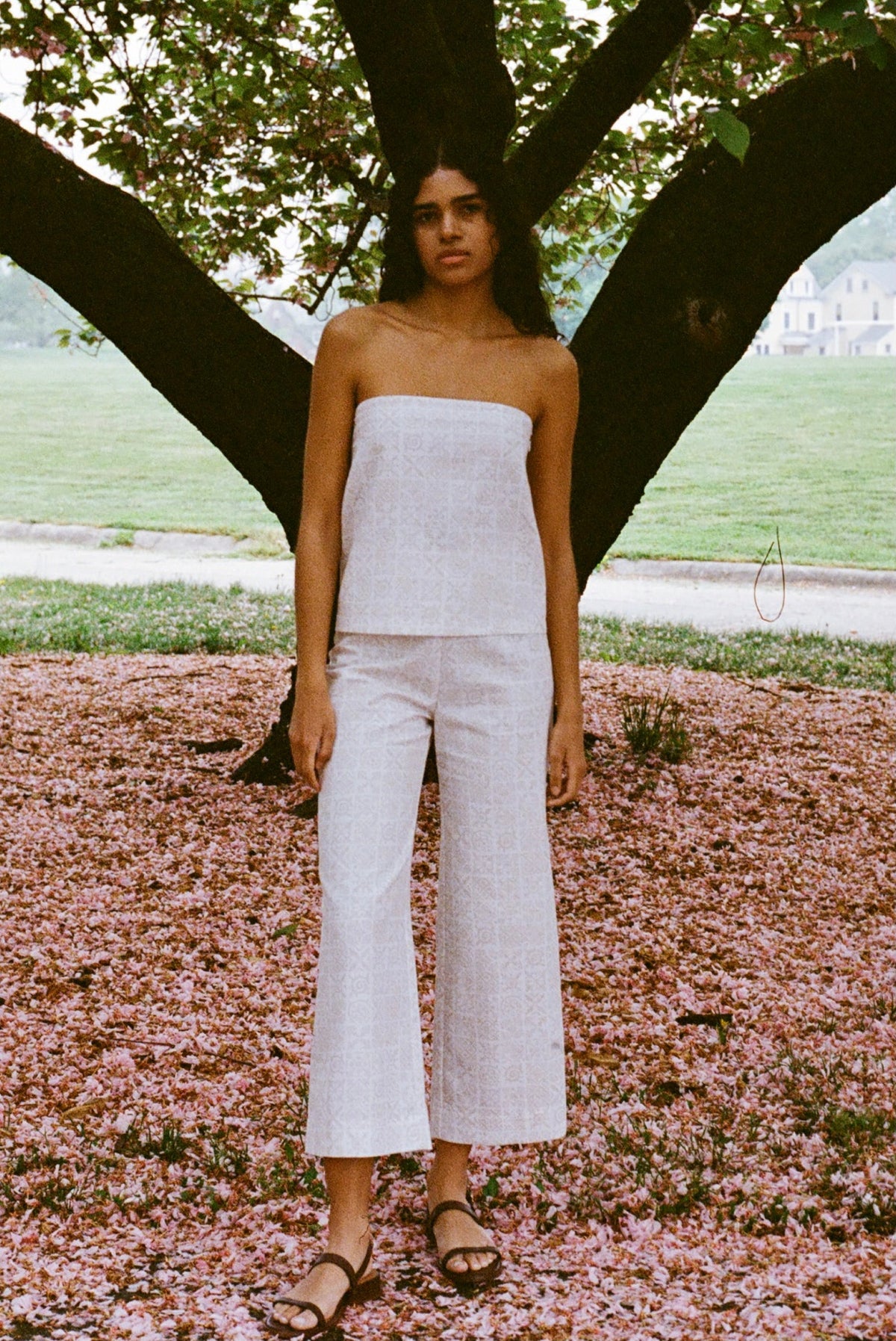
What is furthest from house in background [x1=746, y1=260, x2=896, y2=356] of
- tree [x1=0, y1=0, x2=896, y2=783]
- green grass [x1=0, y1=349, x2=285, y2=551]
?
tree [x1=0, y1=0, x2=896, y2=783]

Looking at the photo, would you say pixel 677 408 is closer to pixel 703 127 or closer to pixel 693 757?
pixel 693 757

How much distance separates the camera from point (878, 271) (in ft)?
189

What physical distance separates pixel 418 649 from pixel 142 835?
2.99 m

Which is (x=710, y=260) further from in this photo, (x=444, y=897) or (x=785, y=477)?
(x=785, y=477)

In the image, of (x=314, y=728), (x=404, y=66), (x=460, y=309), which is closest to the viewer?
(x=314, y=728)

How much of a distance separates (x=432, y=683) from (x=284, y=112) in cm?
522

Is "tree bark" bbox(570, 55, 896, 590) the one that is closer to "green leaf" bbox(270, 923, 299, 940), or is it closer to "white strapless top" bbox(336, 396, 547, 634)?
"green leaf" bbox(270, 923, 299, 940)

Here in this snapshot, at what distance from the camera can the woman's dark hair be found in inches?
103

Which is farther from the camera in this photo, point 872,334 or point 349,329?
point 872,334

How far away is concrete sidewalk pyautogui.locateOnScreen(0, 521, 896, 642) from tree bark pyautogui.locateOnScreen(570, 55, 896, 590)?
5855mm

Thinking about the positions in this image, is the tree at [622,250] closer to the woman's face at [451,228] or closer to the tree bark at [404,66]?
the tree bark at [404,66]

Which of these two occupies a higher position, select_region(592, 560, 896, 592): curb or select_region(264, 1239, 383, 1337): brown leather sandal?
select_region(592, 560, 896, 592): curb

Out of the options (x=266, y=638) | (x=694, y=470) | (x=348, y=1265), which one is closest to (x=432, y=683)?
(x=348, y=1265)

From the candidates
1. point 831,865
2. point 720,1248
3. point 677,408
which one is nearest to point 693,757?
point 831,865
